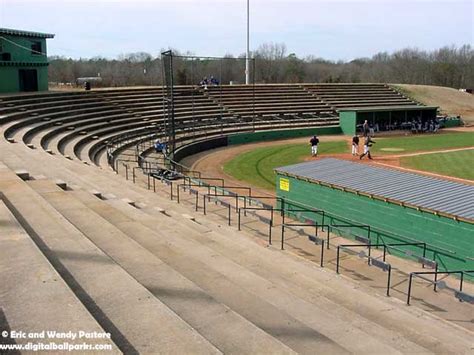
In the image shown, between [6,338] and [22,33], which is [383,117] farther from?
[6,338]

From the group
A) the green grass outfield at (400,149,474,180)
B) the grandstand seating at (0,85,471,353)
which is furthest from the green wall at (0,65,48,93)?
the green grass outfield at (400,149,474,180)

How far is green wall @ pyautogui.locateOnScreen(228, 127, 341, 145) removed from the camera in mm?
43906

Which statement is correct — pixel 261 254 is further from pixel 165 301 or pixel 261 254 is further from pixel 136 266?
pixel 165 301

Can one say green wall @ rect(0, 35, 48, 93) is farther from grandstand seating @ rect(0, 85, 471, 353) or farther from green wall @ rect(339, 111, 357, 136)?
green wall @ rect(339, 111, 357, 136)

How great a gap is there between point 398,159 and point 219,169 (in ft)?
41.2

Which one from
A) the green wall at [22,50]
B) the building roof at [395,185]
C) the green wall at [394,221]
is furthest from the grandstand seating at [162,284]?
the green wall at [22,50]

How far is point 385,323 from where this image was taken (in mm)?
9000

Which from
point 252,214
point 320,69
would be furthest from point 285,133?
point 320,69

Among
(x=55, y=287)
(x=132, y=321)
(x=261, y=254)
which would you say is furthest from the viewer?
(x=261, y=254)

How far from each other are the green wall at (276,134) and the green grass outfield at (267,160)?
11.7 ft

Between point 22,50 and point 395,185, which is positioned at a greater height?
point 22,50

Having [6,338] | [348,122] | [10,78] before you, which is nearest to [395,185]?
[6,338]

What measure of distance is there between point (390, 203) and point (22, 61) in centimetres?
3475

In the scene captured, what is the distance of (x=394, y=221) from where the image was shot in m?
16.4
